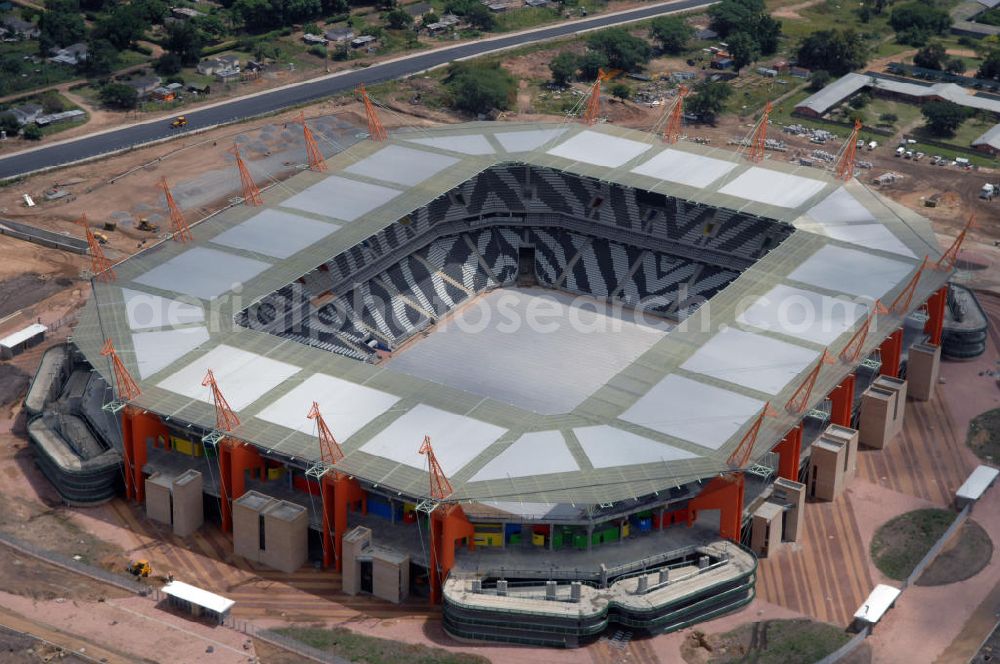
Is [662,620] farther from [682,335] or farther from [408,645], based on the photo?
[682,335]

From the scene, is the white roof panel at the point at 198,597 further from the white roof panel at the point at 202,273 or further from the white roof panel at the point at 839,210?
the white roof panel at the point at 839,210

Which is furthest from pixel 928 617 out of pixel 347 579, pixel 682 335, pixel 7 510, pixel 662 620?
pixel 7 510

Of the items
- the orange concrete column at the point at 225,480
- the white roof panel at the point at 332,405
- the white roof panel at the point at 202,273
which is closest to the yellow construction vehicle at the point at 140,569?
the orange concrete column at the point at 225,480

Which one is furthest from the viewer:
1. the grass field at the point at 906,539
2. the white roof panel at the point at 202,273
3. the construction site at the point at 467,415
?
the white roof panel at the point at 202,273

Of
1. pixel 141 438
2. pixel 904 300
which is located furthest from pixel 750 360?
A: pixel 141 438

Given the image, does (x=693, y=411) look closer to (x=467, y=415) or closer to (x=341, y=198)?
(x=467, y=415)

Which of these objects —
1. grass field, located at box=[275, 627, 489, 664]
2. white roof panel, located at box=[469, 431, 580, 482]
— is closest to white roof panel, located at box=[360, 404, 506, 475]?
white roof panel, located at box=[469, 431, 580, 482]
